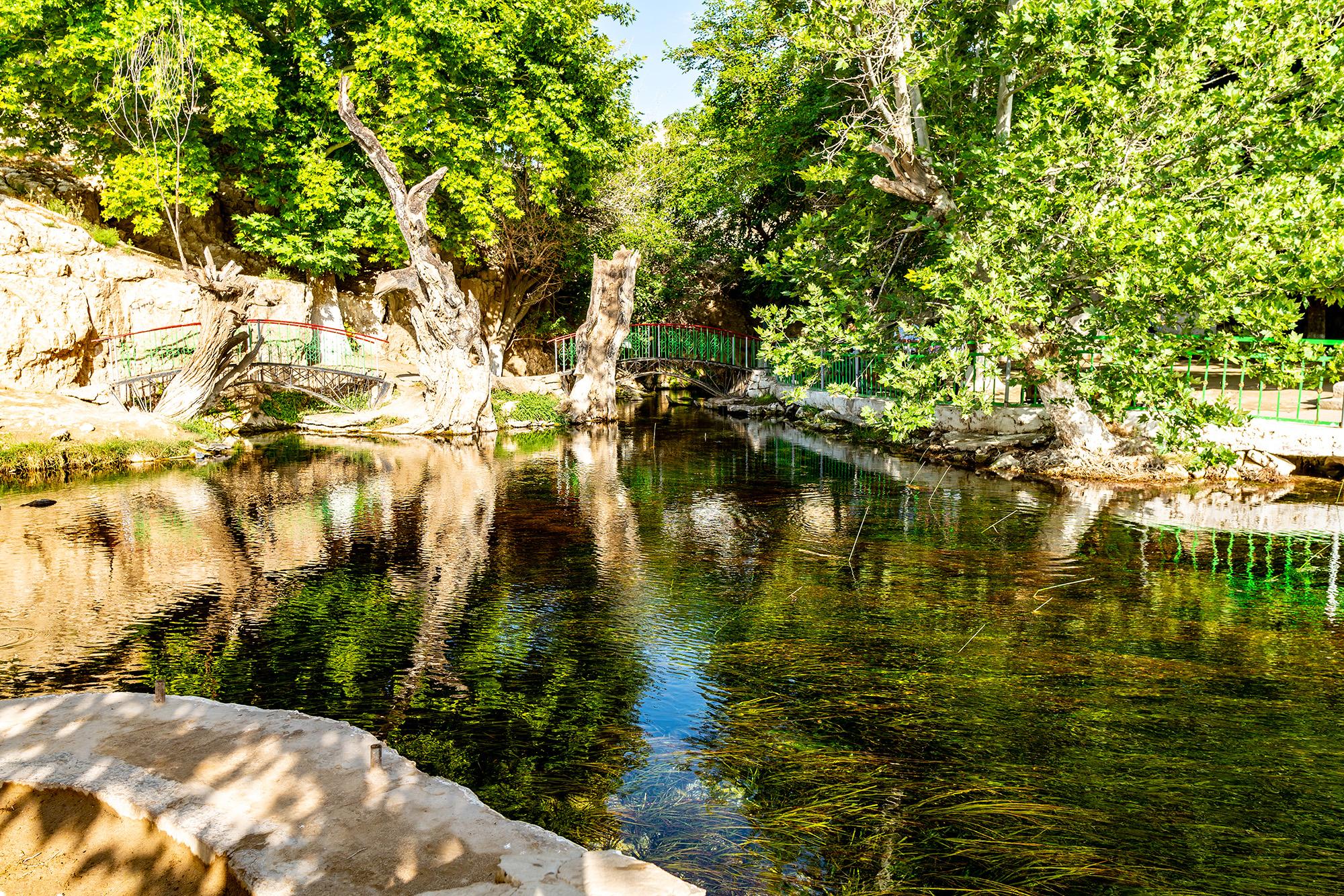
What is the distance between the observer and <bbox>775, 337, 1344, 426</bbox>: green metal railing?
1188 centimetres

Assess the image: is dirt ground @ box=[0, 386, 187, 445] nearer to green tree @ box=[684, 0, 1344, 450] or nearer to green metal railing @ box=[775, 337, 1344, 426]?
green tree @ box=[684, 0, 1344, 450]

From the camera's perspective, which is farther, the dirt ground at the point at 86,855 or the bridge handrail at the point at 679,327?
the bridge handrail at the point at 679,327

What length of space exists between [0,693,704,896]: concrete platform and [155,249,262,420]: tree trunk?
15944 millimetres

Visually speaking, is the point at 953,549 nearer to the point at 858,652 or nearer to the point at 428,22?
the point at 858,652

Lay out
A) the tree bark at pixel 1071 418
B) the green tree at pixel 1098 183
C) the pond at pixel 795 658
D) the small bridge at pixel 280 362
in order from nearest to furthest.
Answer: the pond at pixel 795 658 → the green tree at pixel 1098 183 → the tree bark at pixel 1071 418 → the small bridge at pixel 280 362

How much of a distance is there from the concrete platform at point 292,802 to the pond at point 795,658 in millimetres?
841

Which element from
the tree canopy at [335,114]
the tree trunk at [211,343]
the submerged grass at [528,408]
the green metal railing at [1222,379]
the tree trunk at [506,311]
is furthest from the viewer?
the tree trunk at [506,311]

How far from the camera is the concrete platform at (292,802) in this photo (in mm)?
3316

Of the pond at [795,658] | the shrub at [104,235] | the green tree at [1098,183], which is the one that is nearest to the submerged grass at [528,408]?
the green tree at [1098,183]

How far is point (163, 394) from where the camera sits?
1970cm

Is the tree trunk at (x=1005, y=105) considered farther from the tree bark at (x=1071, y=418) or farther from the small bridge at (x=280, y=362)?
the small bridge at (x=280, y=362)

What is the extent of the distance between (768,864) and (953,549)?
6.73 meters

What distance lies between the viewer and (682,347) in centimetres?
3088

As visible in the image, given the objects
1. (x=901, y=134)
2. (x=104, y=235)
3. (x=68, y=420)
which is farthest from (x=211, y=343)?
(x=901, y=134)
